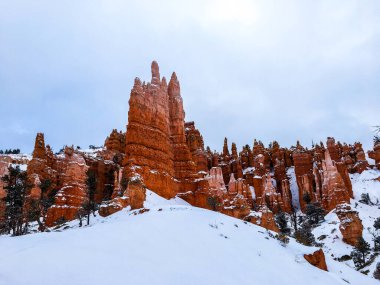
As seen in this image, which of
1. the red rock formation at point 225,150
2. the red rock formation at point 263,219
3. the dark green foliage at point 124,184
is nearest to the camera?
the red rock formation at point 263,219

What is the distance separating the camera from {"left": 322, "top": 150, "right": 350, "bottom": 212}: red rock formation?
65.1 m

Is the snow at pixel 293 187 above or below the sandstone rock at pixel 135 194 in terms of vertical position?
above

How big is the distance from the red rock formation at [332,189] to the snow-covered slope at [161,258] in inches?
1935

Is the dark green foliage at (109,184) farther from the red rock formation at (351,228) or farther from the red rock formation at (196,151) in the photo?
the red rock formation at (351,228)

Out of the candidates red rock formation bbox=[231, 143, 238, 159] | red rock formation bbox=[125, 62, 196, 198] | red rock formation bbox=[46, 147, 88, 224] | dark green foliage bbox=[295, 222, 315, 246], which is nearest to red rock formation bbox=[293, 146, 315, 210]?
red rock formation bbox=[231, 143, 238, 159]

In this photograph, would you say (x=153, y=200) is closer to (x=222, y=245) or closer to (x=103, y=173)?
(x=103, y=173)

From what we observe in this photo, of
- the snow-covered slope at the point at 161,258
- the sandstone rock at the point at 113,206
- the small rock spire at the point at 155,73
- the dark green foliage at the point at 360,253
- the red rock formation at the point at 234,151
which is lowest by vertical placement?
the dark green foliage at the point at 360,253

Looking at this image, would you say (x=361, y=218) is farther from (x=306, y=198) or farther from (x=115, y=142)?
(x=115, y=142)

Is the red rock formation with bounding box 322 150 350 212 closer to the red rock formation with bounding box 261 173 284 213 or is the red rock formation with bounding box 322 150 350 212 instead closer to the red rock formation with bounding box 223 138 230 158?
the red rock formation with bounding box 261 173 284 213

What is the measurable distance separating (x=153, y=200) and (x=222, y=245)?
3115 cm

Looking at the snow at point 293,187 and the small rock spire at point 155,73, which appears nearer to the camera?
the small rock spire at point 155,73

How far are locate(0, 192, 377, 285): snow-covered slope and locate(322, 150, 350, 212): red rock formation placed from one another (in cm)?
4916

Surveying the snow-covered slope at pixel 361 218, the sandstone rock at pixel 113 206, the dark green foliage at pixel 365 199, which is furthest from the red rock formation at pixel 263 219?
the dark green foliage at pixel 365 199

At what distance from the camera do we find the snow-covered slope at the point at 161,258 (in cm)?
955
